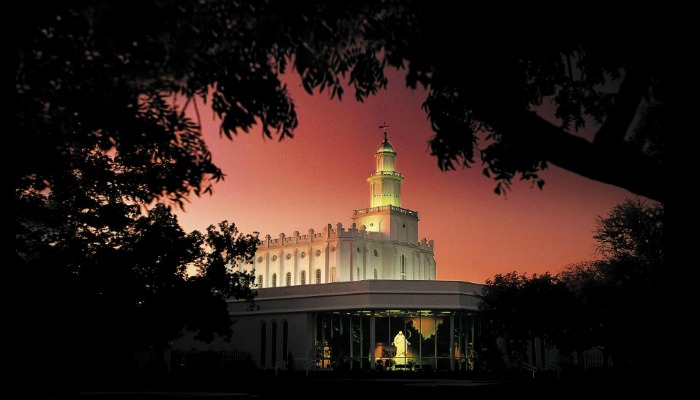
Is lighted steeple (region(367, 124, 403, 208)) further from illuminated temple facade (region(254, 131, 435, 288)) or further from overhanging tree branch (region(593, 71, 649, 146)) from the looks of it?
overhanging tree branch (region(593, 71, 649, 146))

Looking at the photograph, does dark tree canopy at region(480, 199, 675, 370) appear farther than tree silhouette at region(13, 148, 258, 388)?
Yes

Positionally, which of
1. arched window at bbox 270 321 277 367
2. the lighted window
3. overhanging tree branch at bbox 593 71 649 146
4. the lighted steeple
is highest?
the lighted steeple

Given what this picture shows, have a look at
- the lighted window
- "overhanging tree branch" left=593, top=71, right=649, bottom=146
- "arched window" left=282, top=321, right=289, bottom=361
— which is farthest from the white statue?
"overhanging tree branch" left=593, top=71, right=649, bottom=146

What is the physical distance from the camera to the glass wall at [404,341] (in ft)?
201

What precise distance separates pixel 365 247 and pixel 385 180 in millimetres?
10822

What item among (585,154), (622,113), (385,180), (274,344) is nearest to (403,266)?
(385,180)

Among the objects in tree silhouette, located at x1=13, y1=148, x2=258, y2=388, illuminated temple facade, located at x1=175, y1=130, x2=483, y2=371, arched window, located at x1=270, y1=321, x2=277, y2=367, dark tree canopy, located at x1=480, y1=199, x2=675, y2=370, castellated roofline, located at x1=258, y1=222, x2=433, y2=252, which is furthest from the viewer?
castellated roofline, located at x1=258, y1=222, x2=433, y2=252

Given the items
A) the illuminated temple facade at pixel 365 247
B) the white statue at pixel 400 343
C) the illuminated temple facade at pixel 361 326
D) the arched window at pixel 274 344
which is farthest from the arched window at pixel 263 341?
the illuminated temple facade at pixel 365 247

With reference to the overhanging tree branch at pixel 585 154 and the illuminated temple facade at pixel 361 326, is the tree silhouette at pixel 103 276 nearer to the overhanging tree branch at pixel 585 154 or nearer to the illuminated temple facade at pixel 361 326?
the overhanging tree branch at pixel 585 154

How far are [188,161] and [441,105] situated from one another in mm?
4137

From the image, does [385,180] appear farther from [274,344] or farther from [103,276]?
[103,276]

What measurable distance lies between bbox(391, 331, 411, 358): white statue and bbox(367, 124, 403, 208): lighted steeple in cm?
→ 5169

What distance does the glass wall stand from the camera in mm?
61281

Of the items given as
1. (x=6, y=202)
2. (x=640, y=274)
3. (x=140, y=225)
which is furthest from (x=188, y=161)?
(x=640, y=274)
